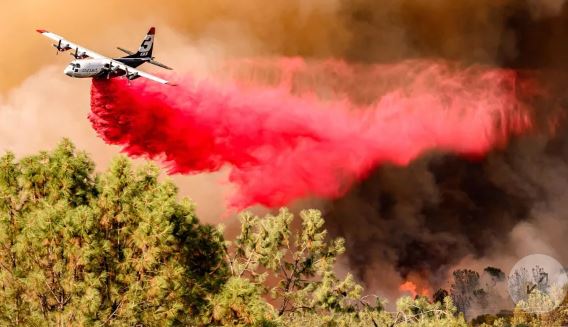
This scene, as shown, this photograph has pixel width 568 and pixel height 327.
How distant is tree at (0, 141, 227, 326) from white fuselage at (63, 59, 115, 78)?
132 feet

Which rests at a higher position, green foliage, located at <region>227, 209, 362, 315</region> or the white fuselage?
the white fuselage

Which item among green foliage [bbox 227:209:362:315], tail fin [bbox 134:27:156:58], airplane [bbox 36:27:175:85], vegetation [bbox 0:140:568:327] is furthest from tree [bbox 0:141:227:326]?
tail fin [bbox 134:27:156:58]

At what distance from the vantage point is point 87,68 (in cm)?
5544

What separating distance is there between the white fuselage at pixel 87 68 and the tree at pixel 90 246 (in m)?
40.3

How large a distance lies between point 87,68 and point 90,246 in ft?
143

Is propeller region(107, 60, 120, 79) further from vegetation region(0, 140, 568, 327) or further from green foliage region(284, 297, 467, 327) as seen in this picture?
vegetation region(0, 140, 568, 327)

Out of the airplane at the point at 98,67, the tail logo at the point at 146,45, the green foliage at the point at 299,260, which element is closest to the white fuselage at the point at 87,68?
the airplane at the point at 98,67

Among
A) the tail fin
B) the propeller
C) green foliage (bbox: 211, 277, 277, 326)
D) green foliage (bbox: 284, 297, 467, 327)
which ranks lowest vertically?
green foliage (bbox: 211, 277, 277, 326)

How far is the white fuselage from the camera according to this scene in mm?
54562

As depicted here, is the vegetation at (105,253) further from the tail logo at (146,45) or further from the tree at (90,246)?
the tail logo at (146,45)

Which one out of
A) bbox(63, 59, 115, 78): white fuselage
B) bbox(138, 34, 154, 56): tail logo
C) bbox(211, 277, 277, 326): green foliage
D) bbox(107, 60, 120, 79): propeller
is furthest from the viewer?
bbox(138, 34, 154, 56): tail logo

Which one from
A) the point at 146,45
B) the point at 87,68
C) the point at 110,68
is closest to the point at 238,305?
the point at 87,68

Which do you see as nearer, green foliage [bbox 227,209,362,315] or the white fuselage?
green foliage [bbox 227,209,362,315]

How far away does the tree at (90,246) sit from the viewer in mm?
15578
